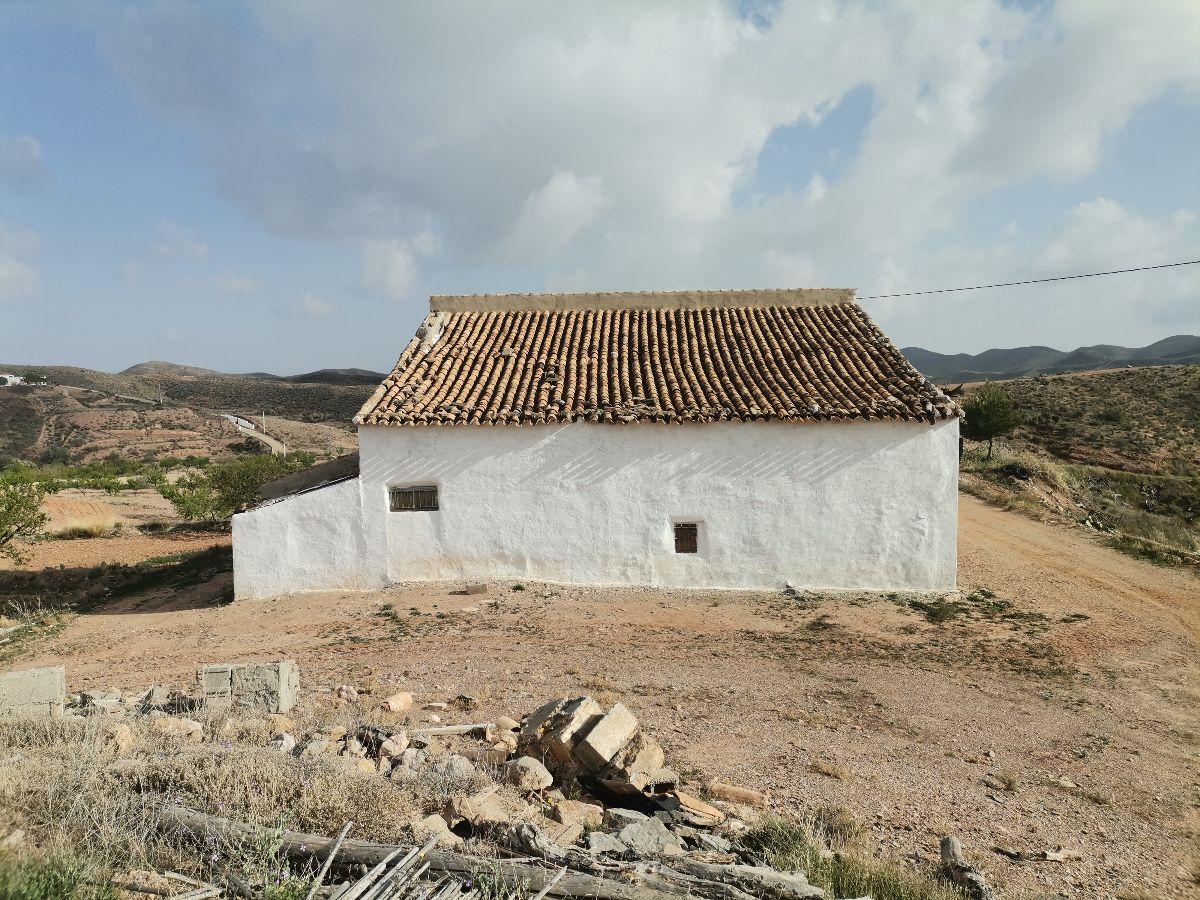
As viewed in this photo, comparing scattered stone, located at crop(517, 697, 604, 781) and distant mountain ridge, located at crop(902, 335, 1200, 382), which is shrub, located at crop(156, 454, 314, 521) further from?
distant mountain ridge, located at crop(902, 335, 1200, 382)

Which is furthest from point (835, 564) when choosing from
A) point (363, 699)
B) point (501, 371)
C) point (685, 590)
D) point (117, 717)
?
point (117, 717)

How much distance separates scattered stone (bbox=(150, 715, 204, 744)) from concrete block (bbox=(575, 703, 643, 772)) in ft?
10.6

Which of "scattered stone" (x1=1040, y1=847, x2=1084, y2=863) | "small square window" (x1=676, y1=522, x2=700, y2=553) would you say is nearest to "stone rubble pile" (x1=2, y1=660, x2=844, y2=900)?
"scattered stone" (x1=1040, y1=847, x2=1084, y2=863)

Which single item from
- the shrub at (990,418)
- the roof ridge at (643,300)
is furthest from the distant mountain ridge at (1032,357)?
the roof ridge at (643,300)

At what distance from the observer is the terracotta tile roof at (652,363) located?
1126cm

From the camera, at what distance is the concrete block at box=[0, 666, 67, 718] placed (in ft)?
19.7

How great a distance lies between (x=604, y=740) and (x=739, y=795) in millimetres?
1126

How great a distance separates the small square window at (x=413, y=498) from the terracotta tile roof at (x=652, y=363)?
3.97 ft

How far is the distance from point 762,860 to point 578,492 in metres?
7.65

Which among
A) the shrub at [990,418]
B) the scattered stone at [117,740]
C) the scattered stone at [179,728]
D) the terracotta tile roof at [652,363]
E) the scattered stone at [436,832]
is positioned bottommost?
the scattered stone at [179,728]

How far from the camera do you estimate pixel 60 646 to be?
995 centimetres

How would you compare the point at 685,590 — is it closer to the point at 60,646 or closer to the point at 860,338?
the point at 860,338

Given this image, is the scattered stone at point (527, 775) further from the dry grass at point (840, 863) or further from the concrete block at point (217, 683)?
the concrete block at point (217, 683)

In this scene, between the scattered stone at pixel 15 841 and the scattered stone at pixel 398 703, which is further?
the scattered stone at pixel 398 703
